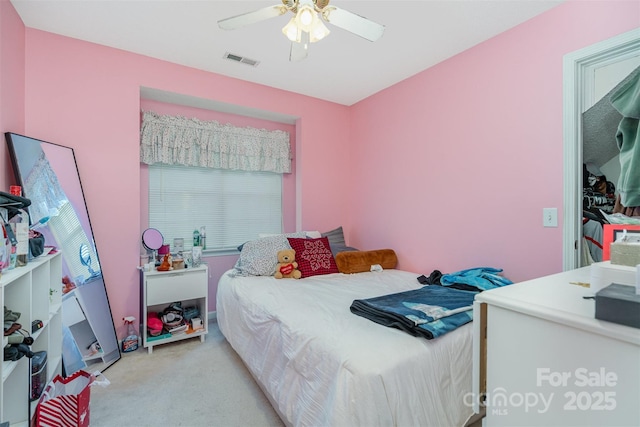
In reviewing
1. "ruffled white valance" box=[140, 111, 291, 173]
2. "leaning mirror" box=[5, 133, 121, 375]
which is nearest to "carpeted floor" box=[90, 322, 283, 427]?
"leaning mirror" box=[5, 133, 121, 375]

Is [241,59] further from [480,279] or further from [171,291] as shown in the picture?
[480,279]

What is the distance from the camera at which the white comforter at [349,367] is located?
1.11 metres

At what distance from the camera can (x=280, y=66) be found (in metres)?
2.76

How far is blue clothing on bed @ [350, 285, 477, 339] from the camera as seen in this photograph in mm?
1353

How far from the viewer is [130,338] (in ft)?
8.14

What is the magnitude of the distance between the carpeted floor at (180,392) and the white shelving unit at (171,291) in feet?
0.44

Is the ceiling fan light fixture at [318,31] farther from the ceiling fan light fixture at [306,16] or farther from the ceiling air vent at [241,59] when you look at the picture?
the ceiling air vent at [241,59]

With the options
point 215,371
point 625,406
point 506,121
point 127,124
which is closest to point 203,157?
point 127,124

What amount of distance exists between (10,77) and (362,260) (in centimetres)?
295

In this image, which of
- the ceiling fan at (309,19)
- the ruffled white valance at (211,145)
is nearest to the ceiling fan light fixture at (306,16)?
the ceiling fan at (309,19)

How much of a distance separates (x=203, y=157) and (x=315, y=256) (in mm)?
1590

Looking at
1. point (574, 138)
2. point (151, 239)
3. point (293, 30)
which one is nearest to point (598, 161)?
point (574, 138)

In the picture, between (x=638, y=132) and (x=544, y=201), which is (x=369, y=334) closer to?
(x=638, y=132)

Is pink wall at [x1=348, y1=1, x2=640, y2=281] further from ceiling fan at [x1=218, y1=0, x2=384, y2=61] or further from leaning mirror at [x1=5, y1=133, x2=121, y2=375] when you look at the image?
leaning mirror at [x1=5, y1=133, x2=121, y2=375]
